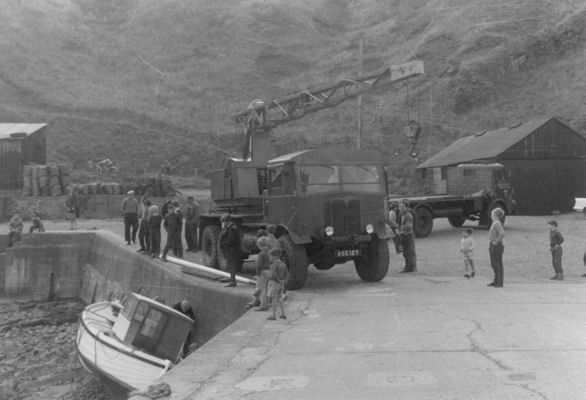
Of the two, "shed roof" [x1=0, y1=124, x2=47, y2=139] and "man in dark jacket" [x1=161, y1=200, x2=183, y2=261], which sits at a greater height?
"shed roof" [x1=0, y1=124, x2=47, y2=139]

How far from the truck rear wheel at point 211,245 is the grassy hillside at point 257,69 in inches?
1093

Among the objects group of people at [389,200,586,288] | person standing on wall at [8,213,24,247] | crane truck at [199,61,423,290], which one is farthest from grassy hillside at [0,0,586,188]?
crane truck at [199,61,423,290]

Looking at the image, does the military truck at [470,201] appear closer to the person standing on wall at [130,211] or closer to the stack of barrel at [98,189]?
the person standing on wall at [130,211]

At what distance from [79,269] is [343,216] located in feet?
45.7

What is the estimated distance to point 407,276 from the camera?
583 inches

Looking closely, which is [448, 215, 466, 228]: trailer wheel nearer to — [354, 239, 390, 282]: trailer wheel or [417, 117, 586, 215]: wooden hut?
[417, 117, 586, 215]: wooden hut

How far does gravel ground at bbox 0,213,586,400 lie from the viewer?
43.5 feet

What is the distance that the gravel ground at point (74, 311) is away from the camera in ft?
43.5

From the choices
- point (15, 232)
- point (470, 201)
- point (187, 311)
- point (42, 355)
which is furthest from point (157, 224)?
point (470, 201)

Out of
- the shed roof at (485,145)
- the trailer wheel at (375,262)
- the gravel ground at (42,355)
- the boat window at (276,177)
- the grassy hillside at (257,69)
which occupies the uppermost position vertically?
the grassy hillside at (257,69)

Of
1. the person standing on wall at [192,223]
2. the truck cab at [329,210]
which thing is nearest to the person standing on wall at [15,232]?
the person standing on wall at [192,223]

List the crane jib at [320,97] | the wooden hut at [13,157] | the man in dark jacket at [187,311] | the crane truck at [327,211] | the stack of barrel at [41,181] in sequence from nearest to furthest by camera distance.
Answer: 1. the crane truck at [327,211]
2. the man in dark jacket at [187,311]
3. the crane jib at [320,97]
4. the stack of barrel at [41,181]
5. the wooden hut at [13,157]

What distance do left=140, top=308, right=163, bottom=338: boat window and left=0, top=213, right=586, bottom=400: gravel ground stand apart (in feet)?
6.18

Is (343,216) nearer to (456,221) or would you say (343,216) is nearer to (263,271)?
(263,271)
